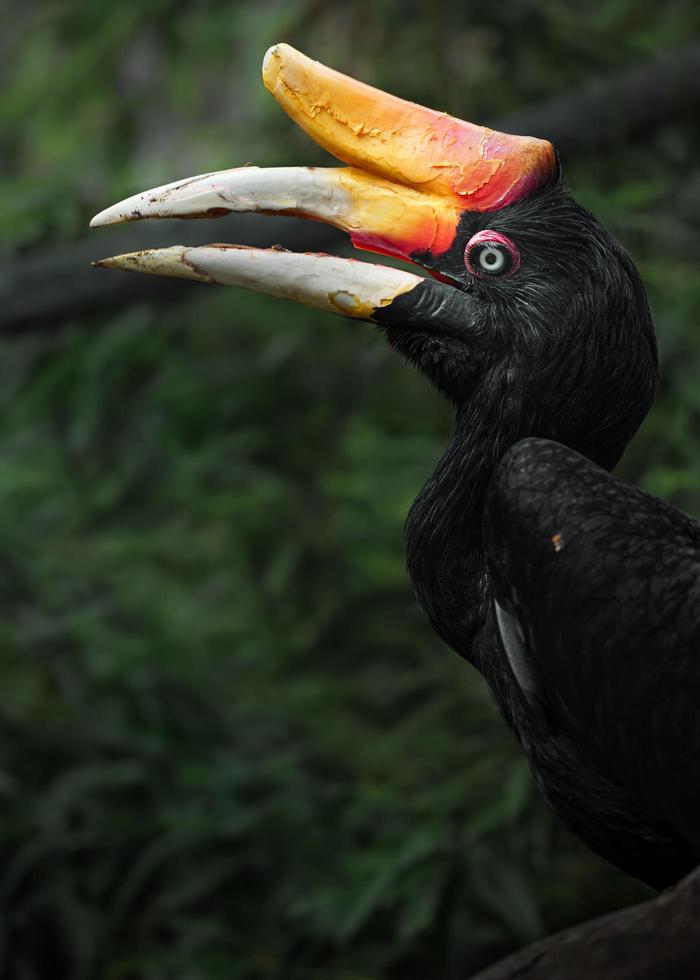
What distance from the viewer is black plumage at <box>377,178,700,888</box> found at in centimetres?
290

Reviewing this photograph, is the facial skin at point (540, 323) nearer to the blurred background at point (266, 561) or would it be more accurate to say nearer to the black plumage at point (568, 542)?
the black plumage at point (568, 542)

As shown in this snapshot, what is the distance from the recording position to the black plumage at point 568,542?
290 cm

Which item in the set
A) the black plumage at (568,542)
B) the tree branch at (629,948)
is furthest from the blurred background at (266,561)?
the tree branch at (629,948)

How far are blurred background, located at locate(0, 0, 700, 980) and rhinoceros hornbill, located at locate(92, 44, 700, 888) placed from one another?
2262mm

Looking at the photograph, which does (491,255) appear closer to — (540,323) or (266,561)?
(540,323)

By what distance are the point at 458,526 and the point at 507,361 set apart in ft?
1.34

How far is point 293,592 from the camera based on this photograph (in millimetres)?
7004

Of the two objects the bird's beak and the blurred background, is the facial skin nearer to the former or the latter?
the bird's beak

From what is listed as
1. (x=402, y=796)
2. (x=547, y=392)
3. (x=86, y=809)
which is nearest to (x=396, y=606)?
(x=402, y=796)

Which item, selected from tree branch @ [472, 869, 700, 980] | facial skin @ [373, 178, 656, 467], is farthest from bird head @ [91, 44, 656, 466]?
tree branch @ [472, 869, 700, 980]

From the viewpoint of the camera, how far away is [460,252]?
10.6ft

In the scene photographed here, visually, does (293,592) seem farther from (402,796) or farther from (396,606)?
(402,796)

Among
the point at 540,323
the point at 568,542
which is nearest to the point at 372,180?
the point at 540,323

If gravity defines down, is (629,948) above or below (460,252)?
below
